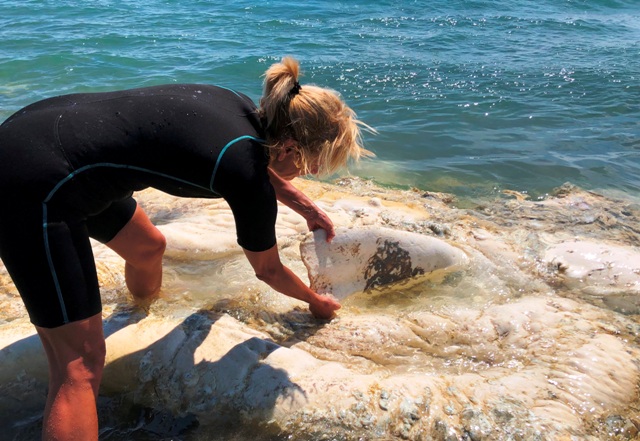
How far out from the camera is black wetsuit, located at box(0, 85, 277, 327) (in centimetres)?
173

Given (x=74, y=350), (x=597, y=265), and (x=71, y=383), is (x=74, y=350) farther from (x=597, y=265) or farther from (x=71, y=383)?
A: (x=597, y=265)

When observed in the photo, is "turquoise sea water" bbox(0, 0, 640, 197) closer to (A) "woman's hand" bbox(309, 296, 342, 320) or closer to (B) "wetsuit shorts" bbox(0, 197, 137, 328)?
(A) "woman's hand" bbox(309, 296, 342, 320)

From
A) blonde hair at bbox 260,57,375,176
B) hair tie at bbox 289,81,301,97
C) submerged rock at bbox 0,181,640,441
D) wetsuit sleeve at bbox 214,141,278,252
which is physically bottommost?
submerged rock at bbox 0,181,640,441

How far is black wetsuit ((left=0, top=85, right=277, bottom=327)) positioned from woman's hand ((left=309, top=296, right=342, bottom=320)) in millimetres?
902

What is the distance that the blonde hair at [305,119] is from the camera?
193 cm

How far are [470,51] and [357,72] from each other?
2.49 meters

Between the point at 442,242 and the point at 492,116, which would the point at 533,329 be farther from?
the point at 492,116

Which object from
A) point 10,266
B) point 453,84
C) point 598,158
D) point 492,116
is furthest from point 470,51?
point 10,266

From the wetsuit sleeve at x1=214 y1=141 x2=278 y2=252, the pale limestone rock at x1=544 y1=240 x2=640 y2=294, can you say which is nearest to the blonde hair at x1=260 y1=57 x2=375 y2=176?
the wetsuit sleeve at x1=214 y1=141 x2=278 y2=252

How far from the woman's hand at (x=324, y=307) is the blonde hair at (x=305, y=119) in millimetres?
978

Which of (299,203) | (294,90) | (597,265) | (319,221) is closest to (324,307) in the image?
(319,221)

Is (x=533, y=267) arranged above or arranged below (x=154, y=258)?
below

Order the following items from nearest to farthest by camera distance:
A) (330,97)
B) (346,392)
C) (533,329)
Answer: (330,97) < (346,392) < (533,329)

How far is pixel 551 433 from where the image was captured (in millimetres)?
2225
